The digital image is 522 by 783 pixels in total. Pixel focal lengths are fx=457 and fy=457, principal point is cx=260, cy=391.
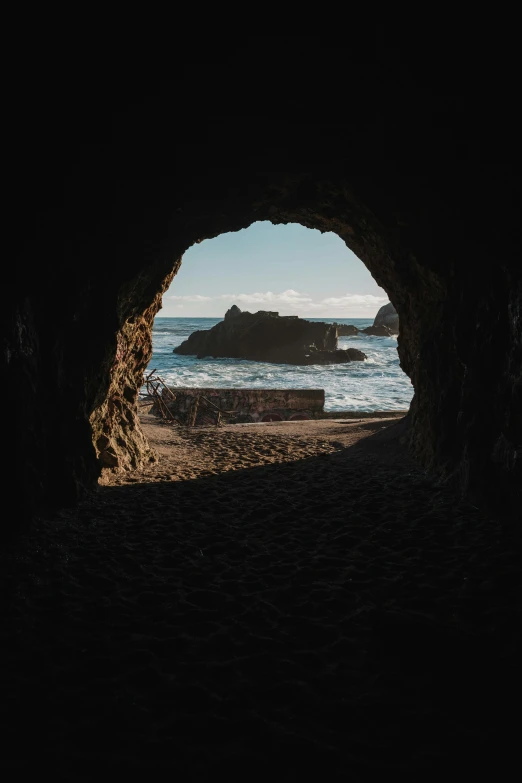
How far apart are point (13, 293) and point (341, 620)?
5251 mm

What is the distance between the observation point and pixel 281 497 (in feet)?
26.1

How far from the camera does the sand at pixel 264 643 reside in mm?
2762

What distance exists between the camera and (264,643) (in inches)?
152

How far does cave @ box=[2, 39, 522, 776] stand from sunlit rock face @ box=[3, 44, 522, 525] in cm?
3

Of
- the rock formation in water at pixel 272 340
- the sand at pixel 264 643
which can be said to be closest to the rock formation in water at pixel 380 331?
the rock formation in water at pixel 272 340

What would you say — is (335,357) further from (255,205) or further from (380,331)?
(255,205)

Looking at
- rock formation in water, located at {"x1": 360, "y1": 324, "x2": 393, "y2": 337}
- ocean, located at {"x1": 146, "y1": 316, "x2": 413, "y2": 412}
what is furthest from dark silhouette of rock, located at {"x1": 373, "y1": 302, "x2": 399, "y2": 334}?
ocean, located at {"x1": 146, "y1": 316, "x2": 413, "y2": 412}

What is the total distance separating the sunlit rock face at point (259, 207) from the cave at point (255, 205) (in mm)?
29

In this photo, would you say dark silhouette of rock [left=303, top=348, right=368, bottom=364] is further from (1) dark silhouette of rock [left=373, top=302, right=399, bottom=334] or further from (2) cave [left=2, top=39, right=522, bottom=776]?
(2) cave [left=2, top=39, right=522, bottom=776]

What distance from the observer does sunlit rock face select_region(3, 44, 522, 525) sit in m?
5.25

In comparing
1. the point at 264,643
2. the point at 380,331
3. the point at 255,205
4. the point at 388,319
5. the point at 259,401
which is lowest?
the point at 264,643

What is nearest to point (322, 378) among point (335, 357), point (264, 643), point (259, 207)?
point (335, 357)

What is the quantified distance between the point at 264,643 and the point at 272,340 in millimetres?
57545

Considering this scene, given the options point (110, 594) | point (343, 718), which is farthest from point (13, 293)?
point (343, 718)
